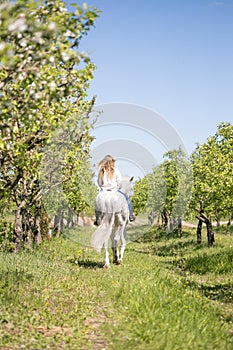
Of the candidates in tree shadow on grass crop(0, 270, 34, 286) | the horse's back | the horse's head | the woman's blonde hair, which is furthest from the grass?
the woman's blonde hair

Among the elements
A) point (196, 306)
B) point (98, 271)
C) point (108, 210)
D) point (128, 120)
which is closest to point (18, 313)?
point (196, 306)

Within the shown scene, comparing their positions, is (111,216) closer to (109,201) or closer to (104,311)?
(109,201)

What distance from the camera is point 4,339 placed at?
764 cm

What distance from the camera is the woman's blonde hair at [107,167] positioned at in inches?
595

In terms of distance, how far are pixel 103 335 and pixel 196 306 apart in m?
3.04

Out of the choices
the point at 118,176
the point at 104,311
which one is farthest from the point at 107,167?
the point at 104,311

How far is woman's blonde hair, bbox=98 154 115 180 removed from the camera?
49.6 feet

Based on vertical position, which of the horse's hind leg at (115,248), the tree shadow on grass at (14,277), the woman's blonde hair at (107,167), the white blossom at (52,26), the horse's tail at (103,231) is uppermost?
the white blossom at (52,26)

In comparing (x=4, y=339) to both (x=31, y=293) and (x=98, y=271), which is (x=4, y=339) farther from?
(x=98, y=271)

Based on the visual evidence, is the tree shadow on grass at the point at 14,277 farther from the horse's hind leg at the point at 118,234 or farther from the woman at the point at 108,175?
the horse's hind leg at the point at 118,234

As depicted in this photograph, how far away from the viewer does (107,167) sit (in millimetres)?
15172

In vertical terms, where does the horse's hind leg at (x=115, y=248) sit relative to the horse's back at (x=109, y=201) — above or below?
below

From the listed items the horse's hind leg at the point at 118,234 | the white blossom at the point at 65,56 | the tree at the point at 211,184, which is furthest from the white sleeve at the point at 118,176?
→ the white blossom at the point at 65,56

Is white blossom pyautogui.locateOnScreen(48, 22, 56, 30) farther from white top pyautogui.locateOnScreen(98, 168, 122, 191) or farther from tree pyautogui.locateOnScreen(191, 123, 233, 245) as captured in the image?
tree pyautogui.locateOnScreen(191, 123, 233, 245)
